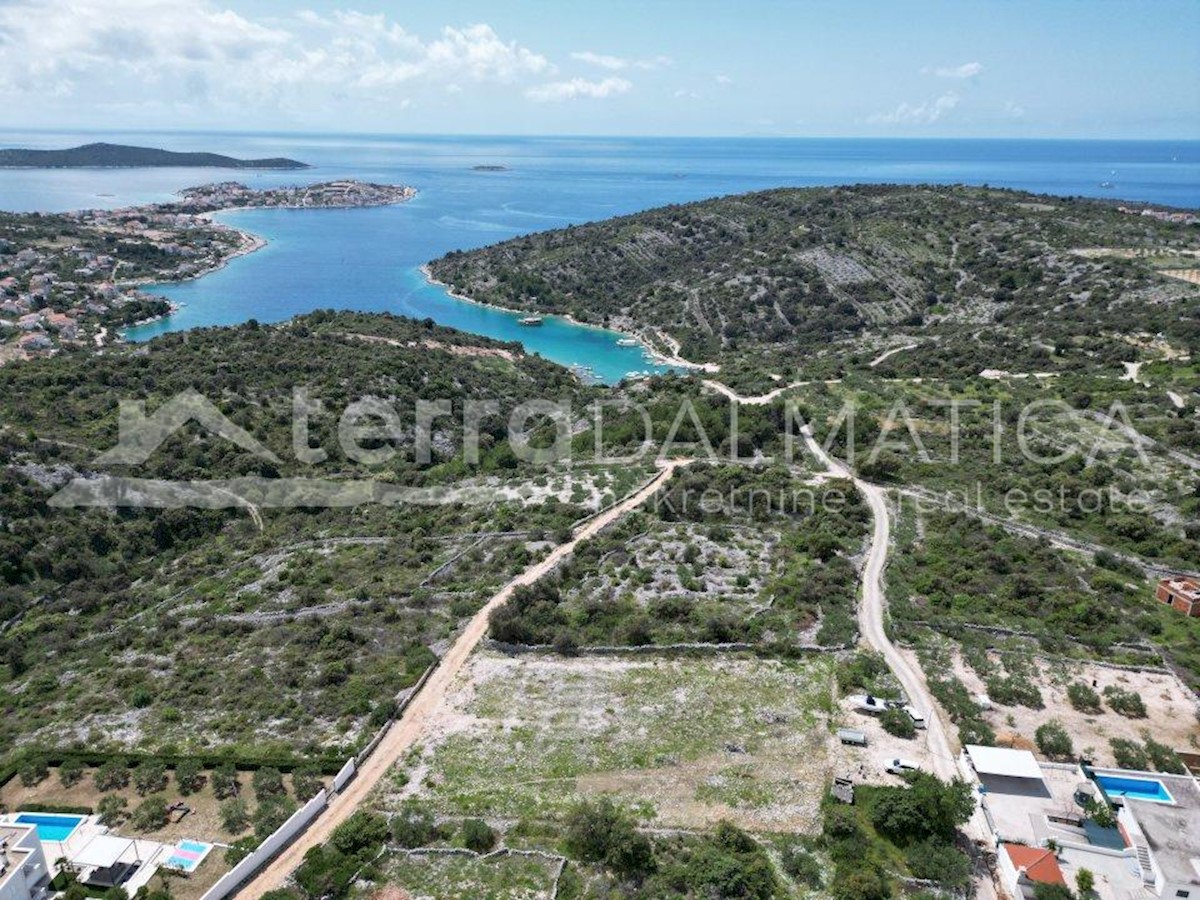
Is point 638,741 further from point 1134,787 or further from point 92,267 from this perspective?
point 92,267

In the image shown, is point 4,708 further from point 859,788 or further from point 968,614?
point 968,614

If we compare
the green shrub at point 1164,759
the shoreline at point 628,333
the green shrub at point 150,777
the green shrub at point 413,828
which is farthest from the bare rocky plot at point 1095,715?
the shoreline at point 628,333

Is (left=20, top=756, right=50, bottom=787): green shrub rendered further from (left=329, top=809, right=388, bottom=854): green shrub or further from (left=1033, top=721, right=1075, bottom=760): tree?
(left=1033, top=721, right=1075, bottom=760): tree

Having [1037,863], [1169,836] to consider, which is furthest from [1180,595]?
[1037,863]

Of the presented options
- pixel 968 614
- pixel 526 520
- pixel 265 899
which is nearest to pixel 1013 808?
pixel 968 614

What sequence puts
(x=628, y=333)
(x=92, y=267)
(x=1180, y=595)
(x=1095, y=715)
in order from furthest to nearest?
(x=92, y=267) → (x=628, y=333) → (x=1180, y=595) → (x=1095, y=715)

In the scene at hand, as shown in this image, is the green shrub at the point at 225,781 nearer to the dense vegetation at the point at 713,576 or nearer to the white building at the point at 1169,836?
the dense vegetation at the point at 713,576

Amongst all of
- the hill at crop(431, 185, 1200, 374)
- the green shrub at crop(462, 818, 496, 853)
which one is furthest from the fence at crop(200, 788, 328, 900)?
the hill at crop(431, 185, 1200, 374)
